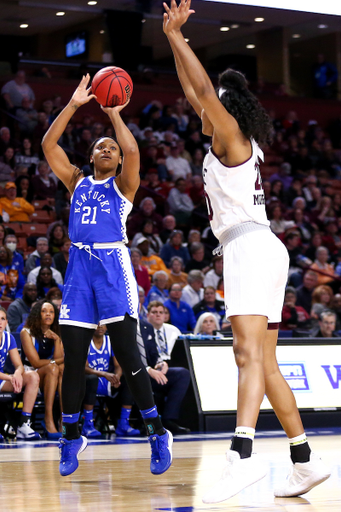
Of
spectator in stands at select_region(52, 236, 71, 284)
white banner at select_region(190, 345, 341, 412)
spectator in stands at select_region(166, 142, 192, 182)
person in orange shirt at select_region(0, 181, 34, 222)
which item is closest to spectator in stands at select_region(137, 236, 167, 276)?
spectator in stands at select_region(52, 236, 71, 284)

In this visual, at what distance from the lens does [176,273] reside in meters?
12.6

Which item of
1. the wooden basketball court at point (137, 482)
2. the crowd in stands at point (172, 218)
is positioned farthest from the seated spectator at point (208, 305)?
the wooden basketball court at point (137, 482)

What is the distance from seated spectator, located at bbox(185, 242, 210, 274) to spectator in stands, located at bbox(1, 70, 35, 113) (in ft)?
18.4

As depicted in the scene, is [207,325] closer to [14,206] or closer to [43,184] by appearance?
[14,206]

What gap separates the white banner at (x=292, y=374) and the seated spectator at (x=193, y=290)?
3.15 m

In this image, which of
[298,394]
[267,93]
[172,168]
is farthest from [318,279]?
[267,93]

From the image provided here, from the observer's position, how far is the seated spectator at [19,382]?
296 inches

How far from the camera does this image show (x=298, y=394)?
28.2ft

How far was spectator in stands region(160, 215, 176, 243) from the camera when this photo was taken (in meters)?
14.2

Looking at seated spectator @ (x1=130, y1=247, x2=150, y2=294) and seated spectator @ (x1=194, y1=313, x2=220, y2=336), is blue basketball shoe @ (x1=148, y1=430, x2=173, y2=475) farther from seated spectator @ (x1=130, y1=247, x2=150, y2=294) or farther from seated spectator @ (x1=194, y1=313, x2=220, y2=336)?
seated spectator @ (x1=130, y1=247, x2=150, y2=294)

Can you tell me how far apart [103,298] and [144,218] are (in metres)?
10.1

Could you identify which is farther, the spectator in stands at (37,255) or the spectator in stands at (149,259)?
the spectator in stands at (149,259)

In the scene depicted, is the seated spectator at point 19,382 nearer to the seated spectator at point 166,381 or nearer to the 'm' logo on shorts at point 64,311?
the seated spectator at point 166,381

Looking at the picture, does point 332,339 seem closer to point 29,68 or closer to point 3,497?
point 3,497
